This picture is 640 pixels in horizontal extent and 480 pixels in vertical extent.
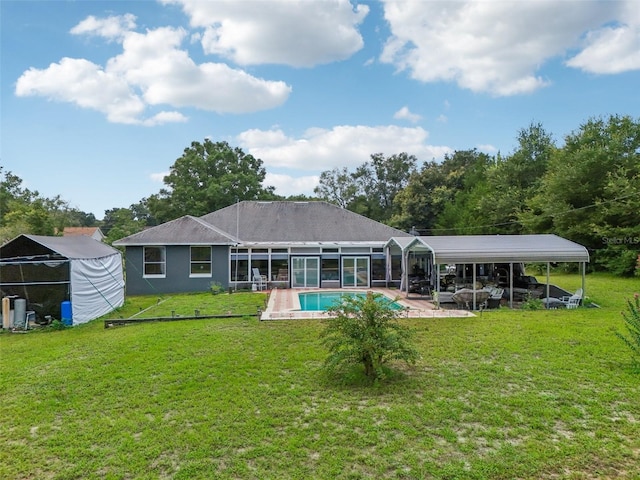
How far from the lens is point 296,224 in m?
23.7

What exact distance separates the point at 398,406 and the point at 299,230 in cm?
1812

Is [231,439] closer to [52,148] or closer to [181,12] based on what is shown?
[181,12]

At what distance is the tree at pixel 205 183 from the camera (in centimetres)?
3672

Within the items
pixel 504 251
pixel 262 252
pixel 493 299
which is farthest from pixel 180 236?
pixel 504 251

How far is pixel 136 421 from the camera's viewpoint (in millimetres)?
4922

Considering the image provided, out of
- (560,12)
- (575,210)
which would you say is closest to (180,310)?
(560,12)

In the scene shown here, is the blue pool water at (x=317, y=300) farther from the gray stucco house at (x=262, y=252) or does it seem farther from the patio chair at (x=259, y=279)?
the patio chair at (x=259, y=279)

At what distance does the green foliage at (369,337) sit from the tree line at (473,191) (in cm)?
1571

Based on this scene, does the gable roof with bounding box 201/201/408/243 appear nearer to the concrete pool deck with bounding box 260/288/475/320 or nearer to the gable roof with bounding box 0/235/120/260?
the concrete pool deck with bounding box 260/288/475/320

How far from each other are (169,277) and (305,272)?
682 centimetres

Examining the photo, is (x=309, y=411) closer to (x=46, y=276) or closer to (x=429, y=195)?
(x=46, y=276)

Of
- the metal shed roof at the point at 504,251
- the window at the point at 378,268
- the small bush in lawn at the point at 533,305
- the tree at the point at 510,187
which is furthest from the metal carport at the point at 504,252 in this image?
the tree at the point at 510,187

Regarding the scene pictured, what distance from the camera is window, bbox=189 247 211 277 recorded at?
65.0 ft

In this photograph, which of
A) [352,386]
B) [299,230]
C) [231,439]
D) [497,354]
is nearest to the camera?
[231,439]
